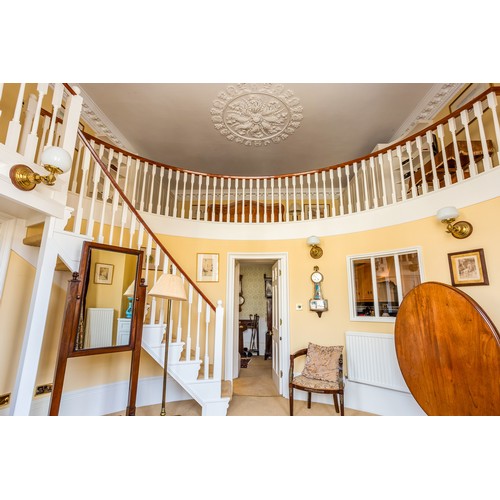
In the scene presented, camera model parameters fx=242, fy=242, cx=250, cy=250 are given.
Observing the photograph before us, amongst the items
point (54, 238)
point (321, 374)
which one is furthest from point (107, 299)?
point (321, 374)

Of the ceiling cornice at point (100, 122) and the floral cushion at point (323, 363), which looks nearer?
the floral cushion at point (323, 363)

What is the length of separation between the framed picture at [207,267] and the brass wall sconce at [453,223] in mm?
2921

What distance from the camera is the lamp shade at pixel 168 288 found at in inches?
90.5

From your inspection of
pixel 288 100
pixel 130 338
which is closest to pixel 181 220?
pixel 130 338

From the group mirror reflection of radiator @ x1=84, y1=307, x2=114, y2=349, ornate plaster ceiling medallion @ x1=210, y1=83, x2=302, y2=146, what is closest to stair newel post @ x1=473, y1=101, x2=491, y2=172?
ornate plaster ceiling medallion @ x1=210, y1=83, x2=302, y2=146

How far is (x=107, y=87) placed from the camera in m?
3.48

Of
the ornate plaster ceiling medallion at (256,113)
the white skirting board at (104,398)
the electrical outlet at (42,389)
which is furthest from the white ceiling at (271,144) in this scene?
the white skirting board at (104,398)

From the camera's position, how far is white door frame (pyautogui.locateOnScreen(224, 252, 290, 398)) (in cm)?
362

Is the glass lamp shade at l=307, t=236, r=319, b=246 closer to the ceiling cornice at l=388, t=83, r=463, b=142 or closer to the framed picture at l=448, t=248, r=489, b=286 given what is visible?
the framed picture at l=448, t=248, r=489, b=286

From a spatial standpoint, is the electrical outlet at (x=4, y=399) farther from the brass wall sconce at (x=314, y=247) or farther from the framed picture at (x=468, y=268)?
the framed picture at (x=468, y=268)

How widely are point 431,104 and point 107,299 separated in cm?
520

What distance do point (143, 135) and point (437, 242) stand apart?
4959 millimetres

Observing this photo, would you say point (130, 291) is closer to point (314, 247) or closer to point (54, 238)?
point (54, 238)
